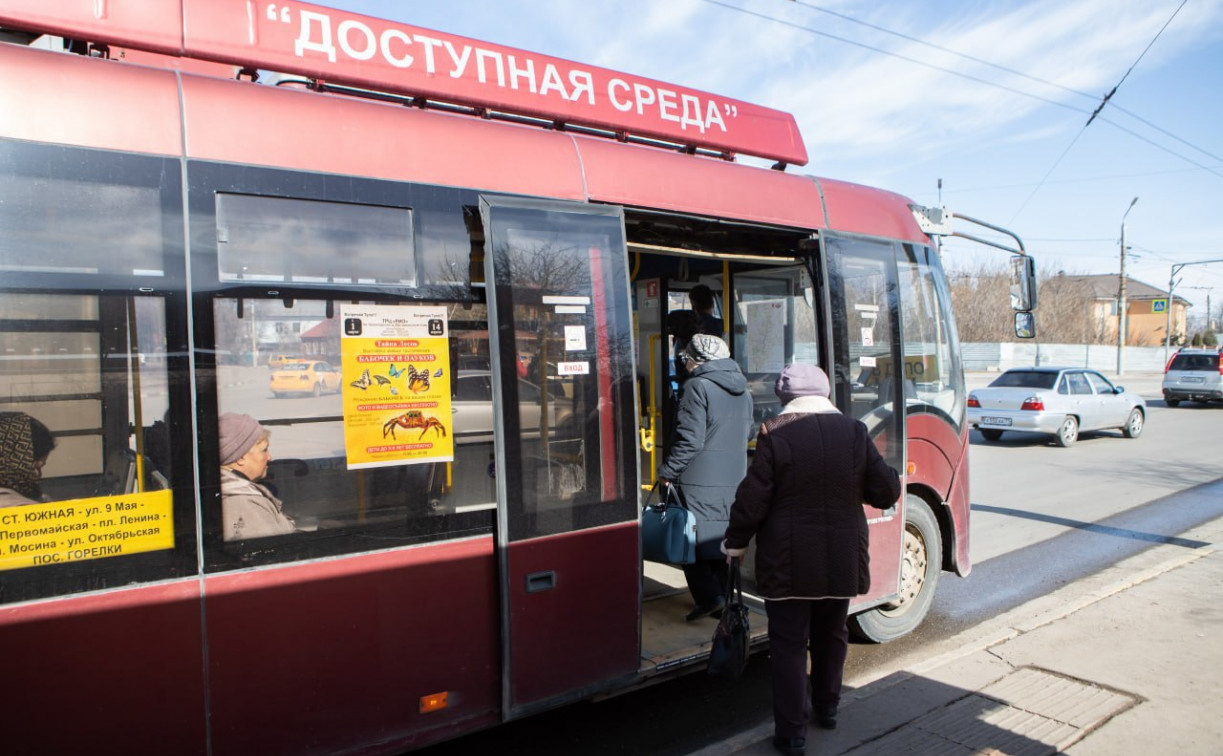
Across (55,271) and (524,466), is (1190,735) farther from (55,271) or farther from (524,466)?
(55,271)

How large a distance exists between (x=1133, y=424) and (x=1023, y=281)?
14.9 m

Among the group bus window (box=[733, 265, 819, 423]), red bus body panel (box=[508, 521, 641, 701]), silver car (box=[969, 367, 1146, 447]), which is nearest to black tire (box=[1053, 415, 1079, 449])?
silver car (box=[969, 367, 1146, 447])

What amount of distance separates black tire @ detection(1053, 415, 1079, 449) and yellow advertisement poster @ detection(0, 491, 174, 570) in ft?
55.7

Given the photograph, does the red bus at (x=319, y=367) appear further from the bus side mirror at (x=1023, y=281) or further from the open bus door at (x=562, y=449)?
the bus side mirror at (x=1023, y=281)

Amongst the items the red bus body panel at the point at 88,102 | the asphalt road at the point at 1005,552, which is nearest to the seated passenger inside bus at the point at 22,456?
the red bus body panel at the point at 88,102

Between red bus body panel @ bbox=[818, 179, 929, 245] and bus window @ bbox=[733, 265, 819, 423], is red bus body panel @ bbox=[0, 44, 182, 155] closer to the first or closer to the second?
red bus body panel @ bbox=[818, 179, 929, 245]

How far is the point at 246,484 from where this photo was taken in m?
2.78

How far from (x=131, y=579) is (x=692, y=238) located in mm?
3500

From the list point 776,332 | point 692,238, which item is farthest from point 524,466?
point 776,332

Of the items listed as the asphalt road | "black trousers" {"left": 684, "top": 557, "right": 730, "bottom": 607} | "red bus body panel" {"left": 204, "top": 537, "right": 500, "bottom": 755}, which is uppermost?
"red bus body panel" {"left": 204, "top": 537, "right": 500, "bottom": 755}

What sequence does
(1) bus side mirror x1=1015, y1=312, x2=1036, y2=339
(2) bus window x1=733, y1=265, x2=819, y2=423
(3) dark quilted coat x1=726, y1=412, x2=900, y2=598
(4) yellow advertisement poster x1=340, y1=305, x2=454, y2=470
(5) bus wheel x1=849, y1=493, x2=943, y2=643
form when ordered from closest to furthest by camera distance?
(4) yellow advertisement poster x1=340, y1=305, x2=454, y2=470 < (3) dark quilted coat x1=726, y1=412, x2=900, y2=598 < (5) bus wheel x1=849, y1=493, x2=943, y2=643 < (1) bus side mirror x1=1015, y1=312, x2=1036, y2=339 < (2) bus window x1=733, y1=265, x2=819, y2=423

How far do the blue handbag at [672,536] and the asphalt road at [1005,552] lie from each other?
0.83 m

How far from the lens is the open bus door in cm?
333

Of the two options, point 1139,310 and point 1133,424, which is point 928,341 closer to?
point 1133,424
